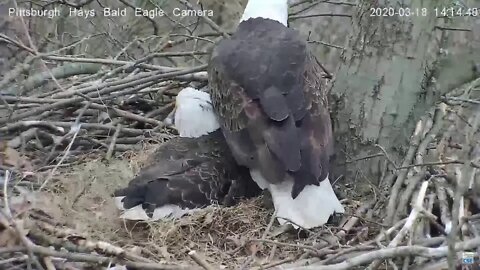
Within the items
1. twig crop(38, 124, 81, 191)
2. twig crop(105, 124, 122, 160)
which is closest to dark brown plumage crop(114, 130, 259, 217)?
twig crop(105, 124, 122, 160)

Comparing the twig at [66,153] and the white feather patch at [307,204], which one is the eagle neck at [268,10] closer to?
the twig at [66,153]

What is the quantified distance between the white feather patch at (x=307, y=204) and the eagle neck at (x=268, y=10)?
1.38 m

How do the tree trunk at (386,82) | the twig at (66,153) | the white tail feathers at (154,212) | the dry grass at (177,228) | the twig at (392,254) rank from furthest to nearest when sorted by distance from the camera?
the twig at (66,153) → the tree trunk at (386,82) → the white tail feathers at (154,212) → the dry grass at (177,228) → the twig at (392,254)

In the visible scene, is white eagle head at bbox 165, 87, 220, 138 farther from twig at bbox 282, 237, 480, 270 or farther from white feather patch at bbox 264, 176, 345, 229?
twig at bbox 282, 237, 480, 270

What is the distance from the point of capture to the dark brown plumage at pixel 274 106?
124 inches

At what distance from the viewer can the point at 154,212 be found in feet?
10.2

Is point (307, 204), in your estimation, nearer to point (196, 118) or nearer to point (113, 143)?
point (196, 118)

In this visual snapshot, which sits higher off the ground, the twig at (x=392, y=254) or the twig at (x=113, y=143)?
the twig at (x=392, y=254)

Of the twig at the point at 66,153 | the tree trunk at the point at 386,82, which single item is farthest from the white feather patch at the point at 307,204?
the twig at the point at 66,153

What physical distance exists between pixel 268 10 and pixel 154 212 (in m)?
1.62

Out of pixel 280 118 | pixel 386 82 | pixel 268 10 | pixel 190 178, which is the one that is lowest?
pixel 190 178

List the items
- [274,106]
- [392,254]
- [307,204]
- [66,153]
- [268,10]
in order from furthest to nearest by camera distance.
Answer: [268,10] → [66,153] → [274,106] → [307,204] → [392,254]

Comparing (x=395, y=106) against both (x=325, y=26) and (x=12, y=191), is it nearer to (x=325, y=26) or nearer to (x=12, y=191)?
(x=12, y=191)

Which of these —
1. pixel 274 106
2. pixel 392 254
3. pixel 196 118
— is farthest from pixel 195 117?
pixel 392 254
